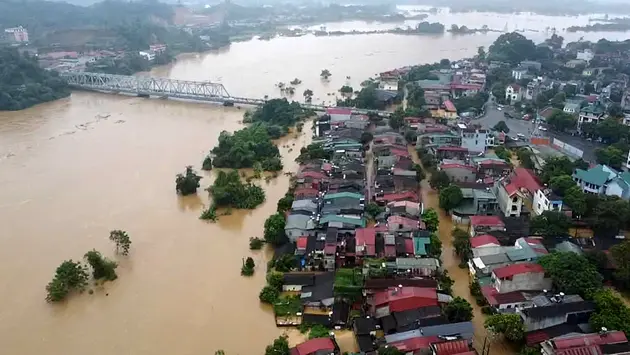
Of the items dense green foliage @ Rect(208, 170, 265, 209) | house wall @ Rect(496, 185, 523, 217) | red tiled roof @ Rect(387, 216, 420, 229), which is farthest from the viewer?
dense green foliage @ Rect(208, 170, 265, 209)

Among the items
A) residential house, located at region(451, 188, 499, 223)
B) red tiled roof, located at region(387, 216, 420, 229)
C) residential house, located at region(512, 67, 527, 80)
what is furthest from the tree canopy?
red tiled roof, located at region(387, 216, 420, 229)

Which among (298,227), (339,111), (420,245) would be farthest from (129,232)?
(339,111)

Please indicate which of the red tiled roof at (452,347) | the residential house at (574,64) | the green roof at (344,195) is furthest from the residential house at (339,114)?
the residential house at (574,64)

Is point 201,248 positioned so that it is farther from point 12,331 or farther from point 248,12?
point 248,12

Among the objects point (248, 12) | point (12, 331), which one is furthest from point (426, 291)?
point (248, 12)

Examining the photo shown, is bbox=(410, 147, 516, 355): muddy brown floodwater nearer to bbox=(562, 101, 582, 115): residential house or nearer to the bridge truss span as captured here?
bbox=(562, 101, 582, 115): residential house
